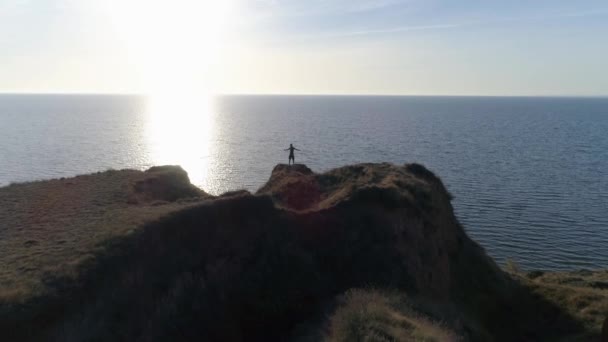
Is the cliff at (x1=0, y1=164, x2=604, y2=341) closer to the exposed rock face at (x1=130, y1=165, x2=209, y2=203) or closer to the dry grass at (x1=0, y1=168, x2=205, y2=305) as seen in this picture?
the exposed rock face at (x1=130, y1=165, x2=209, y2=203)

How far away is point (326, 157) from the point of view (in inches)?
4151

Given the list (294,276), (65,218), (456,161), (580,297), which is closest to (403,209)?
(294,276)

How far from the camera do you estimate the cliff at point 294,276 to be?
803 inches

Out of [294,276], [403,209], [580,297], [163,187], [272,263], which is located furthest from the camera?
[163,187]

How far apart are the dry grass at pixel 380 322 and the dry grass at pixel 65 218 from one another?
37.3 ft

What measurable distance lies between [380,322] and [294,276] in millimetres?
6518

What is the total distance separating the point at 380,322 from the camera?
20.5 meters

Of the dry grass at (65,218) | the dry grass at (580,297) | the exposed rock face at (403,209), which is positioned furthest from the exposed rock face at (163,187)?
the dry grass at (580,297)

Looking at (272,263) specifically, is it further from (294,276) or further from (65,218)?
(65,218)

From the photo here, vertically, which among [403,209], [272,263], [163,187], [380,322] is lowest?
[380,322]

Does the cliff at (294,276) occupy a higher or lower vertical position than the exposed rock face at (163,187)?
lower

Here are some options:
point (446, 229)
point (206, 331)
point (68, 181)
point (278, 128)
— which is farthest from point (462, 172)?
point (278, 128)

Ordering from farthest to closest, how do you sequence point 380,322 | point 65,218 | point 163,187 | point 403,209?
1. point 163,187
2. point 403,209
3. point 65,218
4. point 380,322

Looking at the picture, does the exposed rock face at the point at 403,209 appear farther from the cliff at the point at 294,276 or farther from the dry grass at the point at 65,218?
the dry grass at the point at 65,218
